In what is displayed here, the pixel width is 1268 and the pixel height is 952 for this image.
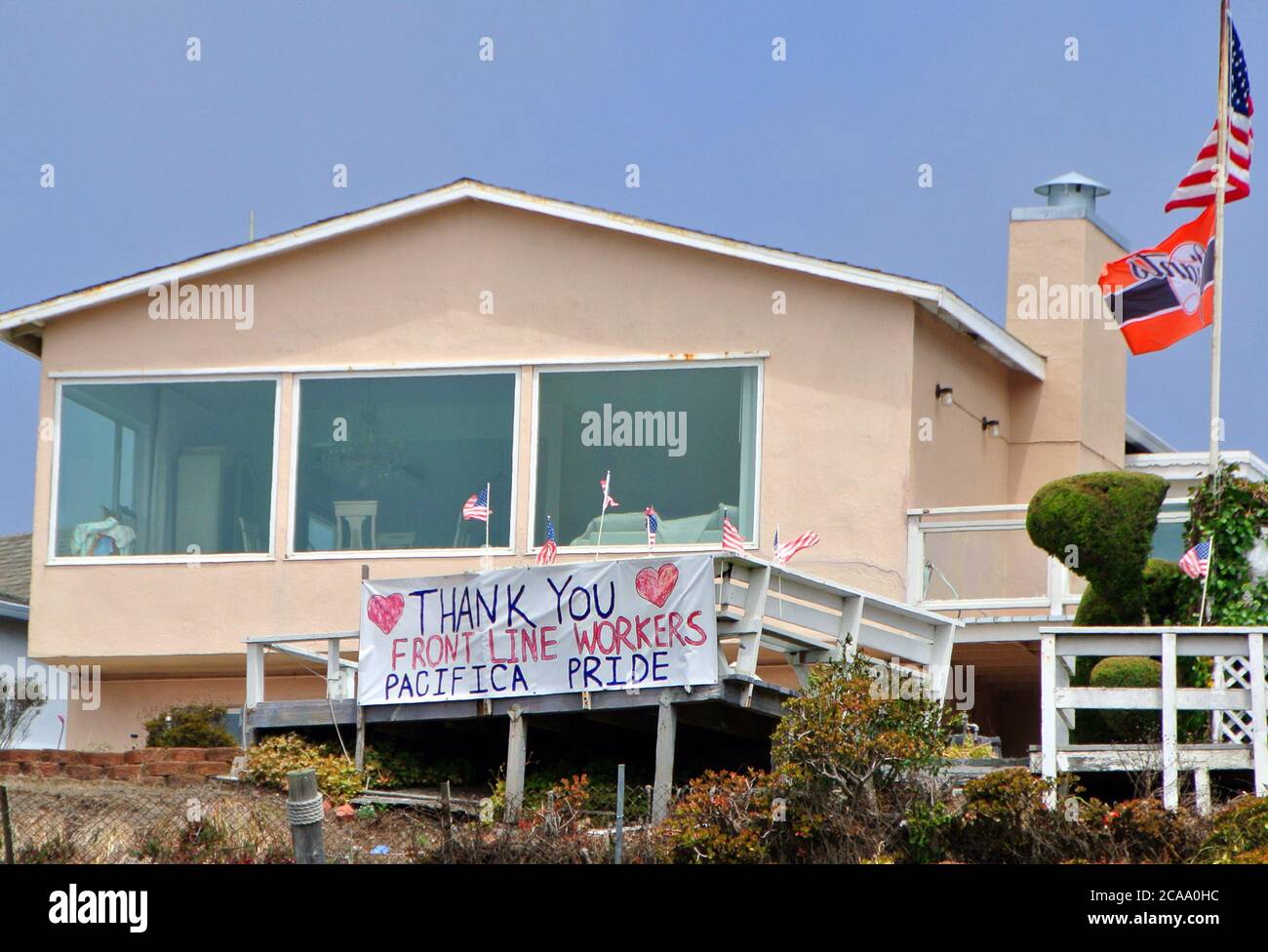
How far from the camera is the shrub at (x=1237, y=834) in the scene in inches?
516

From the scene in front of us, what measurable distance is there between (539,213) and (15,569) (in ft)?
45.2

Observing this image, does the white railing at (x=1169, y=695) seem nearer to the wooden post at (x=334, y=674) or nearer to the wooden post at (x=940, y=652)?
the wooden post at (x=940, y=652)

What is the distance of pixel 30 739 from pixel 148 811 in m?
15.8

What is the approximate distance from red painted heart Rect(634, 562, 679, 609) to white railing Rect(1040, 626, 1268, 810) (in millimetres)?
3119

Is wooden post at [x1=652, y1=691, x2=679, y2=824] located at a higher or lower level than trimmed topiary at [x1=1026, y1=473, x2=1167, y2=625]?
lower

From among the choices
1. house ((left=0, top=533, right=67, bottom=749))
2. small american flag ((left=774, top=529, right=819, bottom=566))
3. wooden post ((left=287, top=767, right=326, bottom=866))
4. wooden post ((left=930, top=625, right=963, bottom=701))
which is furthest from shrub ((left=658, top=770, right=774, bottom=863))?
house ((left=0, top=533, right=67, bottom=749))

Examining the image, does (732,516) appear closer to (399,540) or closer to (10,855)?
(399,540)

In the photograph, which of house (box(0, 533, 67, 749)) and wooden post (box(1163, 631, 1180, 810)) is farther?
house (box(0, 533, 67, 749))

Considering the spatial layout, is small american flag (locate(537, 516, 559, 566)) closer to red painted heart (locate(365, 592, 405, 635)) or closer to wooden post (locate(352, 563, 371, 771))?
red painted heart (locate(365, 592, 405, 635))

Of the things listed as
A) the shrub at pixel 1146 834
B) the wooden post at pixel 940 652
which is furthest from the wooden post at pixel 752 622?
the shrub at pixel 1146 834

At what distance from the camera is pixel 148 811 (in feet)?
54.0

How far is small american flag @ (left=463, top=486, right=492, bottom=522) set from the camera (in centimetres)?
2027

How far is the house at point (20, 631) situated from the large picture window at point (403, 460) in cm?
871
